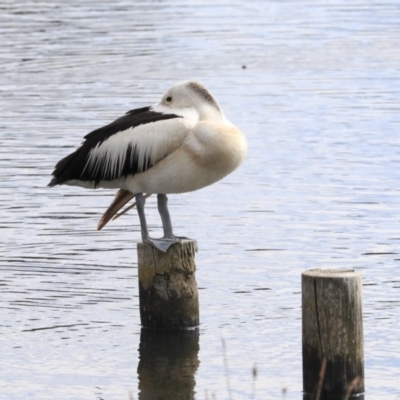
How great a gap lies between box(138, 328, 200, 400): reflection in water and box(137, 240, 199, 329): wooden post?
214 mm

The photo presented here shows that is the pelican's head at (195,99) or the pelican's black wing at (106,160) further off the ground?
the pelican's head at (195,99)

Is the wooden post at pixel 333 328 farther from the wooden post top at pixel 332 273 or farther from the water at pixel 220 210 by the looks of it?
the water at pixel 220 210

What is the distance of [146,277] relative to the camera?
983 centimetres

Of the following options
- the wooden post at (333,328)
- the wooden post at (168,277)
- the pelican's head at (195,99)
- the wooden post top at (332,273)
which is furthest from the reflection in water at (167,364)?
the pelican's head at (195,99)

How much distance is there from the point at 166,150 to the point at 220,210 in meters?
4.78

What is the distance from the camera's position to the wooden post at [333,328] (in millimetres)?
8281

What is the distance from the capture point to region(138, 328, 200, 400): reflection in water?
9273mm

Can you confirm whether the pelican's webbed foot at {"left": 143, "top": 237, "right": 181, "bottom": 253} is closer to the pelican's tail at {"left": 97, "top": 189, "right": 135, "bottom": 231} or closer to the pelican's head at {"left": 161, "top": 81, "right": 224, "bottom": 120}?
the pelican's tail at {"left": 97, "top": 189, "right": 135, "bottom": 231}

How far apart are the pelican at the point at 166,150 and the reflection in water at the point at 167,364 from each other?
74 centimetres

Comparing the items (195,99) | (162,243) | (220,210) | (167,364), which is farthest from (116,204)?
(220,210)

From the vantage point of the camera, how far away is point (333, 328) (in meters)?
8.35

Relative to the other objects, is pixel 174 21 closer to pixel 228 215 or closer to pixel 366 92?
pixel 366 92

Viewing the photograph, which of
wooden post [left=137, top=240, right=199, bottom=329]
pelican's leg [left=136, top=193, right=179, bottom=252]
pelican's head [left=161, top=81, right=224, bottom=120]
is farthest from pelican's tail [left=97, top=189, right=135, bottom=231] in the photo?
pelican's head [left=161, top=81, right=224, bottom=120]

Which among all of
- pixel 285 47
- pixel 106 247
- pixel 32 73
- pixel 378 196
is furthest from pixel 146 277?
pixel 285 47
